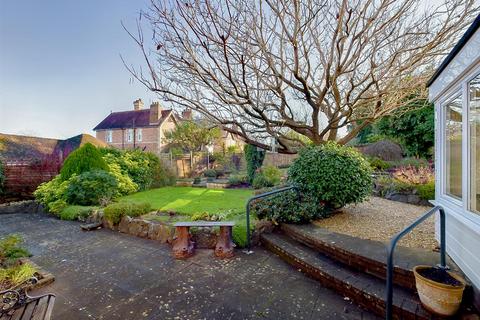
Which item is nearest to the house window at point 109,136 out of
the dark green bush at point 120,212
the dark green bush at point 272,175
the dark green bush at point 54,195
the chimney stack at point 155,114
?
the chimney stack at point 155,114

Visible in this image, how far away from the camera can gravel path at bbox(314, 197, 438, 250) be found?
3.82 meters

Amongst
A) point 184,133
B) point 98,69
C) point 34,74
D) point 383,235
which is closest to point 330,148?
point 383,235

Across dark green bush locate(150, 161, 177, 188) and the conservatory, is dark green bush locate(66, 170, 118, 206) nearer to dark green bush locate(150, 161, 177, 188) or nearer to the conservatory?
dark green bush locate(150, 161, 177, 188)

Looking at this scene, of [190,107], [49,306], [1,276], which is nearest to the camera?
[49,306]

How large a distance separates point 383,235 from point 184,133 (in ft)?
57.2

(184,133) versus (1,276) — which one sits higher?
(184,133)

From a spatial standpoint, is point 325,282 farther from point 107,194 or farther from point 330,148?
point 107,194

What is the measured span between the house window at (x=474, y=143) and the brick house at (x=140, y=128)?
65.4ft

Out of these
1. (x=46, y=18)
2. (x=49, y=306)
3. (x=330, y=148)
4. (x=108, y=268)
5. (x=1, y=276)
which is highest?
(x=46, y=18)

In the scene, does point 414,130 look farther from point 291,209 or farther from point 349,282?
point 349,282

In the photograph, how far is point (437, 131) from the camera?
339 centimetres

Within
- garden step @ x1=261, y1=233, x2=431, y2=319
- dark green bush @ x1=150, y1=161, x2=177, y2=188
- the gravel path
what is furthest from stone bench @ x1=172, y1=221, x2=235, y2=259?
dark green bush @ x1=150, y1=161, x2=177, y2=188

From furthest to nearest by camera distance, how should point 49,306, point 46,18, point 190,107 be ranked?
1. point 46,18
2. point 190,107
3. point 49,306

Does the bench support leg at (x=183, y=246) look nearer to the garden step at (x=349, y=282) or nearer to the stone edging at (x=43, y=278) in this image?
the garden step at (x=349, y=282)
